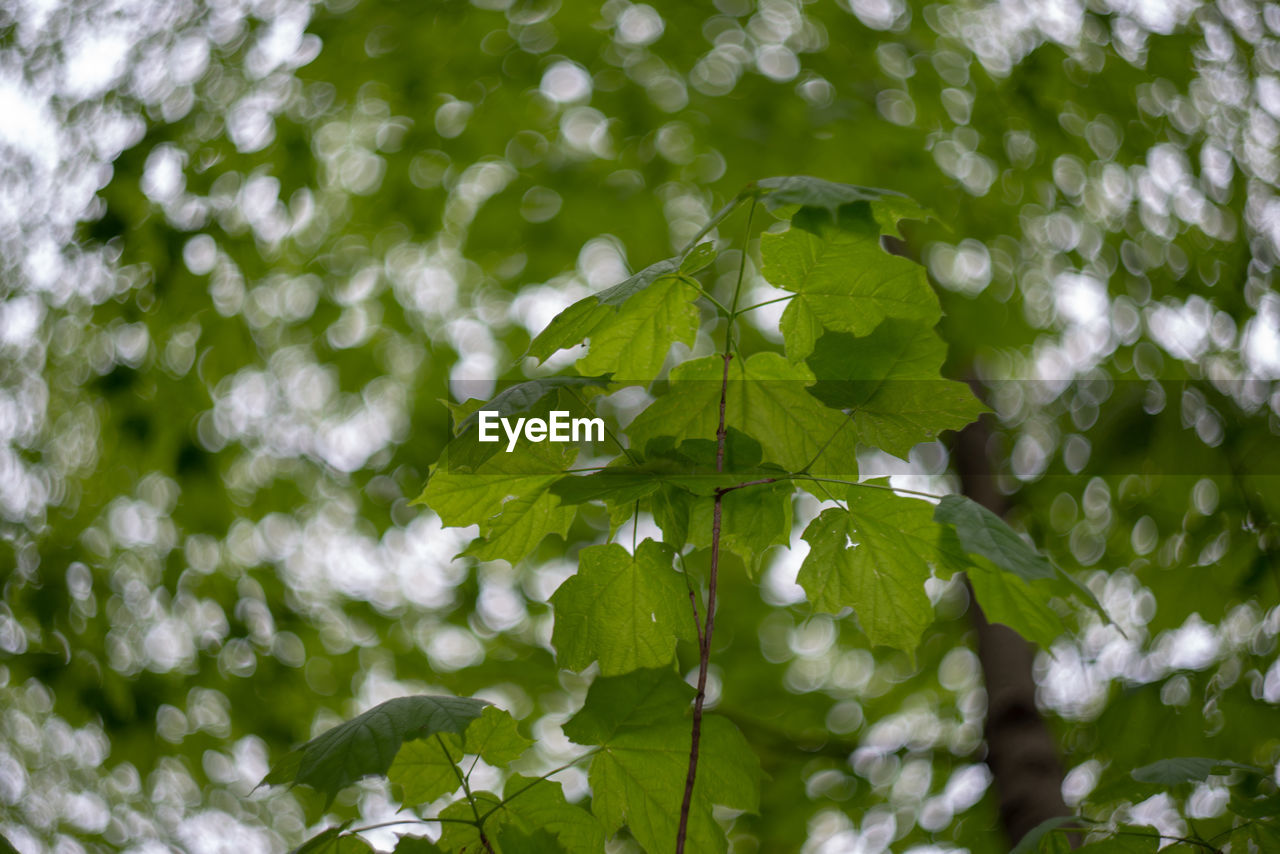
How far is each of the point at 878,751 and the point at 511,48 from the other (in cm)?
272

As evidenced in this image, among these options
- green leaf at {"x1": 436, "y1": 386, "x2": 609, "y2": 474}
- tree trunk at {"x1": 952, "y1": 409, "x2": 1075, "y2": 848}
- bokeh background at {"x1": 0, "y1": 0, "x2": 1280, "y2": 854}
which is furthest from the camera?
bokeh background at {"x1": 0, "y1": 0, "x2": 1280, "y2": 854}

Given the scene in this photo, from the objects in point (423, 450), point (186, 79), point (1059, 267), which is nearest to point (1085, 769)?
point (1059, 267)

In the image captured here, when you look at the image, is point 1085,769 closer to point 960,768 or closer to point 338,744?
point 960,768

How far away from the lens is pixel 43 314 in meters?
3.04

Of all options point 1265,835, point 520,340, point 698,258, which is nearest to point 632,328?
point 698,258

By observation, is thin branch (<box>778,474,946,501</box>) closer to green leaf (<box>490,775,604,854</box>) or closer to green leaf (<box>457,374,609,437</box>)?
green leaf (<box>457,374,609,437</box>)

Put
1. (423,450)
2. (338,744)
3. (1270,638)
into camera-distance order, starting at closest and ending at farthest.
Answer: (338,744), (1270,638), (423,450)

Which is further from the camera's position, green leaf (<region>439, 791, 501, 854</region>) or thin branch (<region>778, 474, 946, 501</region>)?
green leaf (<region>439, 791, 501, 854</region>)

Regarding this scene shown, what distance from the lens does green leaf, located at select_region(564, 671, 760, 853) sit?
99 centimetres

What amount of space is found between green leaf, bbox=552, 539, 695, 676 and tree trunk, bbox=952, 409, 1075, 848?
4.42ft

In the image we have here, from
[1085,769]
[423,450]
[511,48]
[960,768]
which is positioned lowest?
[1085,769]

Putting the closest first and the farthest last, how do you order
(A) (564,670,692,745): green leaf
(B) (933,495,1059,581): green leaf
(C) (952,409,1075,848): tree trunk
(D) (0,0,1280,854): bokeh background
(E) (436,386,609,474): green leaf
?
(B) (933,495,1059,581): green leaf < (E) (436,386,609,474): green leaf < (A) (564,670,692,745): green leaf < (C) (952,409,1075,848): tree trunk < (D) (0,0,1280,854): bokeh background

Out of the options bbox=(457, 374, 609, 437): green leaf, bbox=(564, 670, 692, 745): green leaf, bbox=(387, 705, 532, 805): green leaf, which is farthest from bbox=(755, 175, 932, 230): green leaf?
bbox=(387, 705, 532, 805): green leaf

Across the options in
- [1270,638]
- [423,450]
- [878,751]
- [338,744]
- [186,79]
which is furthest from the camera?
[423,450]
